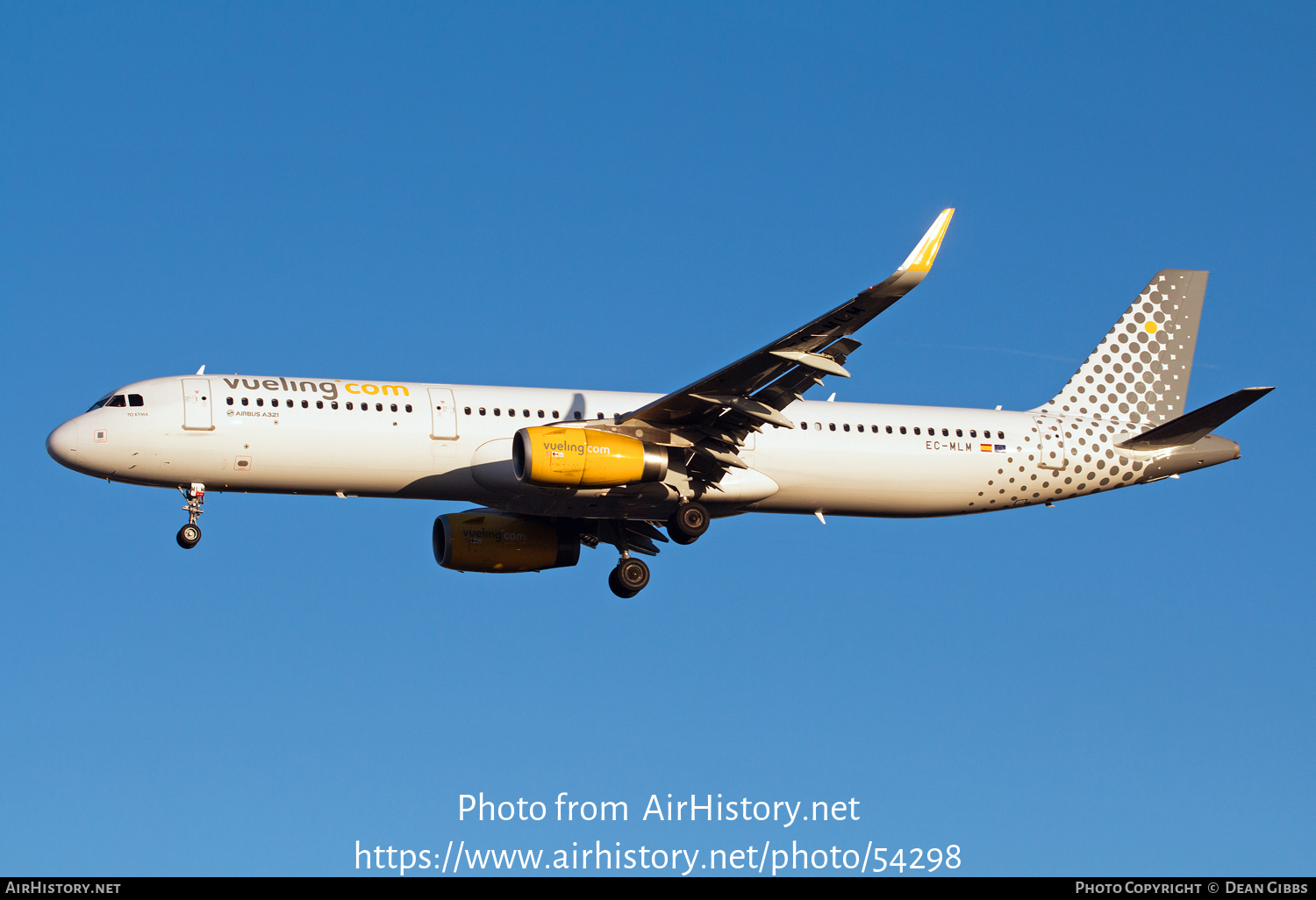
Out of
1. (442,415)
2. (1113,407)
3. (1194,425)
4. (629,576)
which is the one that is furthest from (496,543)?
(1194,425)

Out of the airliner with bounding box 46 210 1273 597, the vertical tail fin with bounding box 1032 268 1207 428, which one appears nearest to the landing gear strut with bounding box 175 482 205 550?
the airliner with bounding box 46 210 1273 597

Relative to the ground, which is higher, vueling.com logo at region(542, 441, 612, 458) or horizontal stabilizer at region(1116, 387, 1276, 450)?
horizontal stabilizer at region(1116, 387, 1276, 450)

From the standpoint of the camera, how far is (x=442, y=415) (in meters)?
37.4

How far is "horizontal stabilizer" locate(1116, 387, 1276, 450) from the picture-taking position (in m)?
38.0

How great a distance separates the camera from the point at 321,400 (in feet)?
122

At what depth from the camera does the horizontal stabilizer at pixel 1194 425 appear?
38.0 metres

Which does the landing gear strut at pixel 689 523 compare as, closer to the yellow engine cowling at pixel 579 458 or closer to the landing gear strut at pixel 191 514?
the yellow engine cowling at pixel 579 458

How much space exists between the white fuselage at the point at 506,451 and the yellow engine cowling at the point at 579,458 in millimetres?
823

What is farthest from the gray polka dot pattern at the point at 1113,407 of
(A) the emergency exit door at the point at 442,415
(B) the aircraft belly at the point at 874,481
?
(A) the emergency exit door at the point at 442,415

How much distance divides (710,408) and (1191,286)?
16327 millimetres

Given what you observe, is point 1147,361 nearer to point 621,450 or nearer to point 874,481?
point 874,481

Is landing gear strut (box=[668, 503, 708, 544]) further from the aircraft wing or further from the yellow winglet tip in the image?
the yellow winglet tip

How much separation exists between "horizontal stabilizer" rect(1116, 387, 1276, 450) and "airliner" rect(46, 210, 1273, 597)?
0.17 ft

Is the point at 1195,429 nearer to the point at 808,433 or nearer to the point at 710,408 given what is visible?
the point at 808,433
